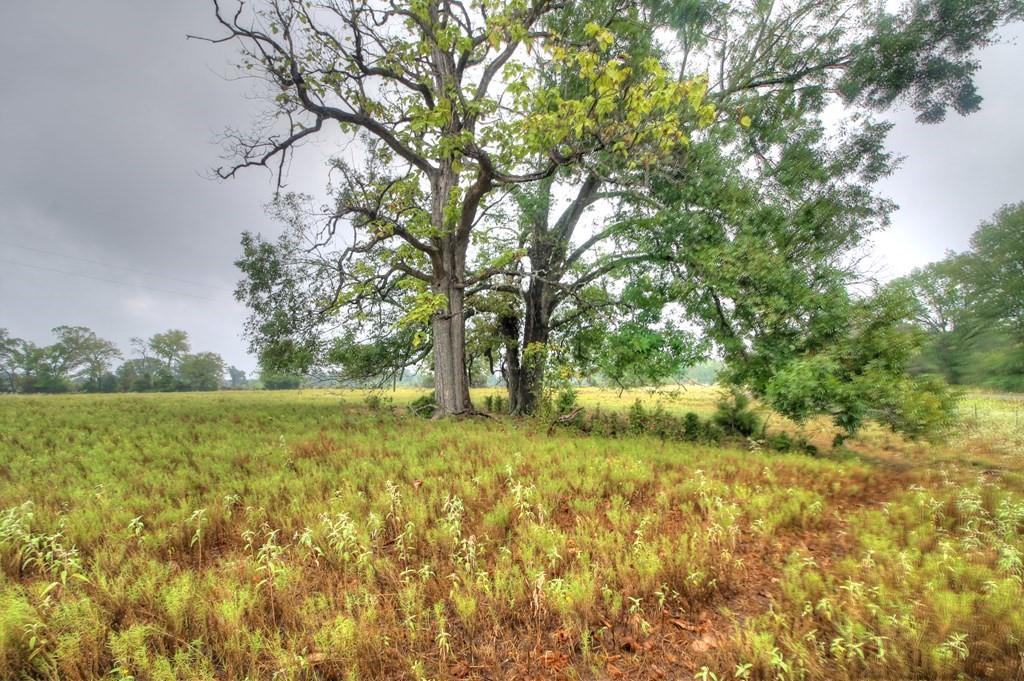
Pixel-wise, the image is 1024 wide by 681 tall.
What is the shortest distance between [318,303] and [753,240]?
13.8 metres

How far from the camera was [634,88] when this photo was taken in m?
7.47

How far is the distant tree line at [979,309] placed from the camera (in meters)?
7.39

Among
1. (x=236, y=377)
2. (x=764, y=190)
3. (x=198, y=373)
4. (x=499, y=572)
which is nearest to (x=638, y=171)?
(x=764, y=190)

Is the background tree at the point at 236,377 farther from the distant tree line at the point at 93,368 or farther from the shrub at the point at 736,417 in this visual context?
the shrub at the point at 736,417

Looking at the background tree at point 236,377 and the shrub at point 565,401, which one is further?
the background tree at point 236,377

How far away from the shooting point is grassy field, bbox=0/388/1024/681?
243 cm

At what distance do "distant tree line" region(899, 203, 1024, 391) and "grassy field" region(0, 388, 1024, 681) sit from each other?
8.32 ft

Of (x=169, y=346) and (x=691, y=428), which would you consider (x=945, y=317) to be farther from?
(x=169, y=346)

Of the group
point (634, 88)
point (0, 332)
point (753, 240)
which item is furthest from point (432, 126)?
point (0, 332)

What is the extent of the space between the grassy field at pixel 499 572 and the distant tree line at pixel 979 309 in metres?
2.54

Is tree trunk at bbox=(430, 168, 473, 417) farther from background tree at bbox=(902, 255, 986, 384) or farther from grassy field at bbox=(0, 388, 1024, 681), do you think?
background tree at bbox=(902, 255, 986, 384)

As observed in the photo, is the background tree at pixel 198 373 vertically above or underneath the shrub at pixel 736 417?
above

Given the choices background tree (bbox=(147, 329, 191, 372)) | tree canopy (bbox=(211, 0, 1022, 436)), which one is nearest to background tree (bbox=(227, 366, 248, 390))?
background tree (bbox=(147, 329, 191, 372))

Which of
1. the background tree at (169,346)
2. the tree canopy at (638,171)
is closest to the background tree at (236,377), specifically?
the background tree at (169,346)
